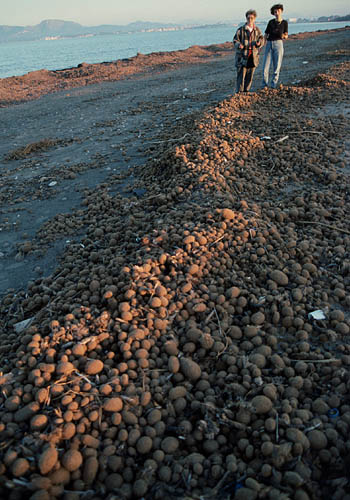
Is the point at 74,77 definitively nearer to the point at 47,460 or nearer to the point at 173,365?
the point at 173,365

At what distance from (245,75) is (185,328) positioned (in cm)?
703

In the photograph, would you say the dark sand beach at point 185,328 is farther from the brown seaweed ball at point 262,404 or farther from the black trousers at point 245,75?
the black trousers at point 245,75

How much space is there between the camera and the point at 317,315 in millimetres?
2111

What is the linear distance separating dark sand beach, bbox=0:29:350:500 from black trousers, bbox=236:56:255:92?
3089mm

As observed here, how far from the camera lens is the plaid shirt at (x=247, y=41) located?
653cm

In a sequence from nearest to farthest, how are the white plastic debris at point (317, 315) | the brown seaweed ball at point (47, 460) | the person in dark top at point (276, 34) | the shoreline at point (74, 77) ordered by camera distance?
1. the brown seaweed ball at point (47, 460)
2. the white plastic debris at point (317, 315)
3. the person in dark top at point (276, 34)
4. the shoreline at point (74, 77)

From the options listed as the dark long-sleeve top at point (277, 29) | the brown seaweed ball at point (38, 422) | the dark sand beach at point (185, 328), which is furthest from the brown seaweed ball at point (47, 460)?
the dark long-sleeve top at point (277, 29)

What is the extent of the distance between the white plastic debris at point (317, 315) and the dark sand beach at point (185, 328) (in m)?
0.01

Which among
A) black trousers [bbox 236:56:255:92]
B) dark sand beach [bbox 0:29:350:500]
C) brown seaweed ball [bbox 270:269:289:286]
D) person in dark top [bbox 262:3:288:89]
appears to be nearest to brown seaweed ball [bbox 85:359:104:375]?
dark sand beach [bbox 0:29:350:500]

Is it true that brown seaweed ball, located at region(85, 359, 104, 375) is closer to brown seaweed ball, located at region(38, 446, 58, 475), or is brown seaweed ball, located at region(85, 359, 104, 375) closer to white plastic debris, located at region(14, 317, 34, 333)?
brown seaweed ball, located at region(38, 446, 58, 475)

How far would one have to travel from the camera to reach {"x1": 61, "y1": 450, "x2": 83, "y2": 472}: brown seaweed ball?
1350 millimetres

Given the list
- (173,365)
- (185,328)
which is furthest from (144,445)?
(185,328)

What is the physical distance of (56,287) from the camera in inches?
100

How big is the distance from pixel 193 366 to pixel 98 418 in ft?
1.74
